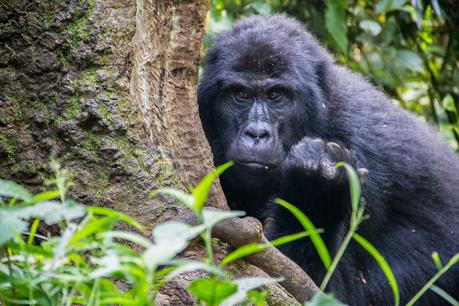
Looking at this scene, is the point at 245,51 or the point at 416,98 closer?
the point at 245,51

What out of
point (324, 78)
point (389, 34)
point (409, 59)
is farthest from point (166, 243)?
point (389, 34)

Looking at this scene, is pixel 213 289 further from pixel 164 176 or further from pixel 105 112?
pixel 105 112

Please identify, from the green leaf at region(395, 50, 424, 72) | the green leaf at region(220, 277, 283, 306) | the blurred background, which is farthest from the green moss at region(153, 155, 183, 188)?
the green leaf at region(395, 50, 424, 72)

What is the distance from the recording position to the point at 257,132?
430 cm

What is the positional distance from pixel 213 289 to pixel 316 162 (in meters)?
2.36

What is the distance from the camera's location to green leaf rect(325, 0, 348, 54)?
566 cm

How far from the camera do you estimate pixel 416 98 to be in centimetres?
781

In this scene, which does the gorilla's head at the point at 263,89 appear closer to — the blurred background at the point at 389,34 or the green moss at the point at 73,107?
the blurred background at the point at 389,34

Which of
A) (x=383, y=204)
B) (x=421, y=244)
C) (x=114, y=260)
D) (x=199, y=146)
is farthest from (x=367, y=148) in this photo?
(x=114, y=260)

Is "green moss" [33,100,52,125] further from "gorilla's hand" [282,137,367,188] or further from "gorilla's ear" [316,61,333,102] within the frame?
"gorilla's ear" [316,61,333,102]

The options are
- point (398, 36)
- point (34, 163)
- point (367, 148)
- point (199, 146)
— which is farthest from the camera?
point (398, 36)

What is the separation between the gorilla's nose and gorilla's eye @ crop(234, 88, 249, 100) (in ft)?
1.25

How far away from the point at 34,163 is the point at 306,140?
1.79 metres

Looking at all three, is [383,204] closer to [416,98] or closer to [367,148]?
[367,148]
